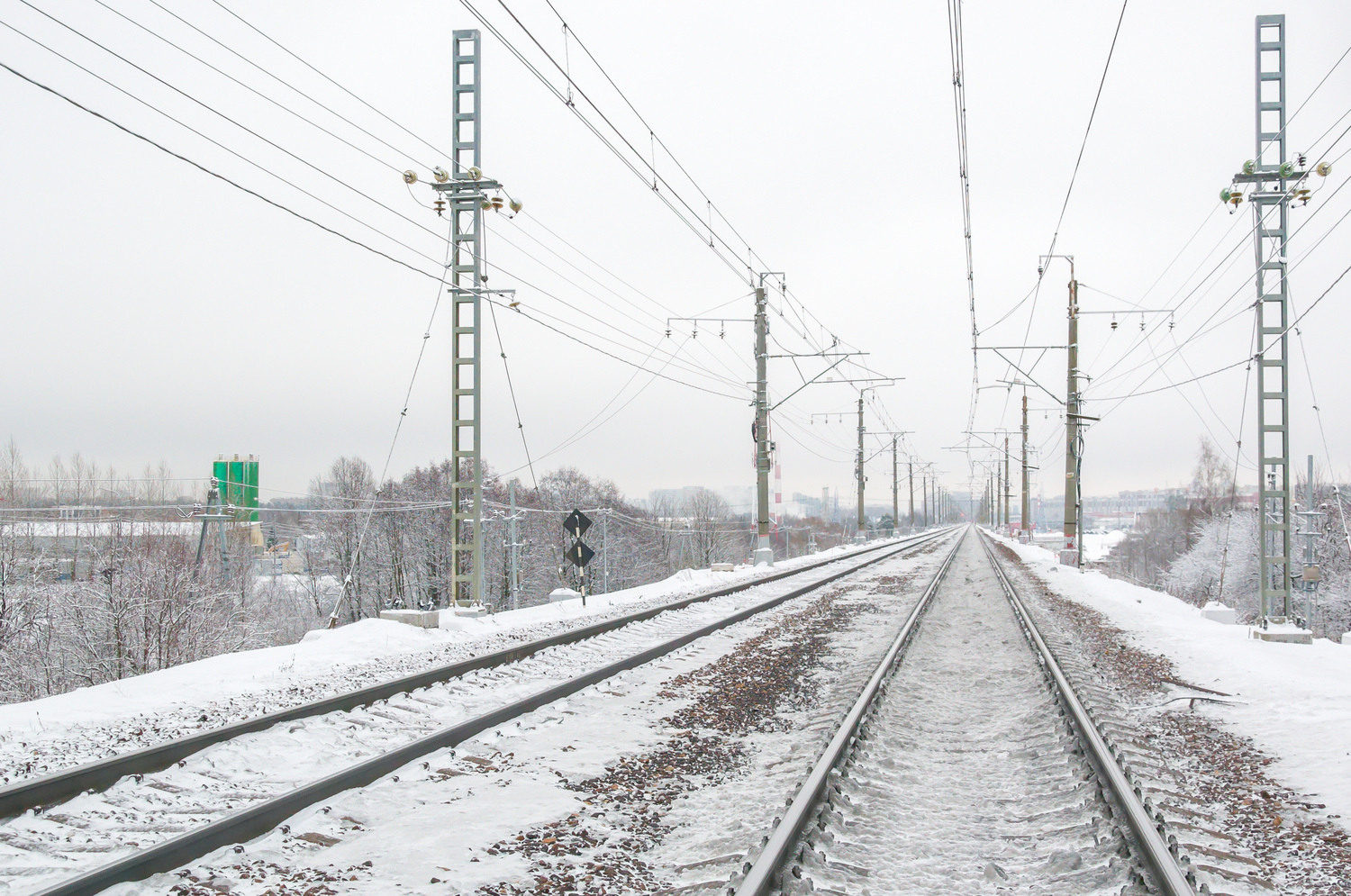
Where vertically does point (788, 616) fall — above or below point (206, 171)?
below

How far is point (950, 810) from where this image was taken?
5.95m

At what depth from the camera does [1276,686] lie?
983 centimetres

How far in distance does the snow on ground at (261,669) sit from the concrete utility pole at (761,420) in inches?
498

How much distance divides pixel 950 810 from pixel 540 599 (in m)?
68.1

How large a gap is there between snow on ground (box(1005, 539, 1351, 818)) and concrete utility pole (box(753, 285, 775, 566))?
14.1m

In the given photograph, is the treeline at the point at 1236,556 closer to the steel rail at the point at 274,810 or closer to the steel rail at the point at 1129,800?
the steel rail at the point at 1129,800

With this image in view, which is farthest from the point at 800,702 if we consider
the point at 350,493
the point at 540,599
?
the point at 350,493

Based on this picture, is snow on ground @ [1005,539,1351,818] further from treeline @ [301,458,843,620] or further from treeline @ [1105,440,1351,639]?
treeline @ [301,458,843,620]

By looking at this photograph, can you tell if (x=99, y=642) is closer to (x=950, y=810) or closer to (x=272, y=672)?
(x=272, y=672)

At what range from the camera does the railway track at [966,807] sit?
472 cm

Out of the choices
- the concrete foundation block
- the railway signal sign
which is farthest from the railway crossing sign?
the concrete foundation block

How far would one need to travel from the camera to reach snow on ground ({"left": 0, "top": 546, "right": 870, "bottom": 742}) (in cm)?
840

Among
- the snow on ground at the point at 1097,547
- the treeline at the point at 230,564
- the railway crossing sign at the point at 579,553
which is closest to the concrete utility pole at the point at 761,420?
the treeline at the point at 230,564

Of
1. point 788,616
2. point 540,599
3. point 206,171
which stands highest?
point 206,171
